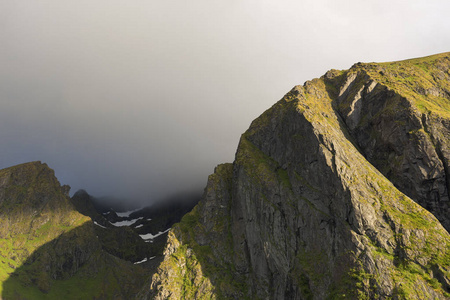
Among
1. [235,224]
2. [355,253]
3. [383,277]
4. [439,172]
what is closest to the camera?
[383,277]

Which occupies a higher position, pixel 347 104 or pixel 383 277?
pixel 347 104

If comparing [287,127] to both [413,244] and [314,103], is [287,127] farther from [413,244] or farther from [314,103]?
[413,244]

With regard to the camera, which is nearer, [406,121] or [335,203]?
[335,203]

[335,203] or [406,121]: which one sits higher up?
[406,121]

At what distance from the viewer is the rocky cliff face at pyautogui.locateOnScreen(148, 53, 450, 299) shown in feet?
240

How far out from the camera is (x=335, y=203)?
88.7m

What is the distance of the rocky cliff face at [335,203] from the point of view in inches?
2876

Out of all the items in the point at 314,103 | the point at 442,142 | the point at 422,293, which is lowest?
the point at 422,293

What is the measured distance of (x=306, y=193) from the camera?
102188 mm

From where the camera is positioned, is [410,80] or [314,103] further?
[314,103]

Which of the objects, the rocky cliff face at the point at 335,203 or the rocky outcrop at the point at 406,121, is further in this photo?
the rocky outcrop at the point at 406,121

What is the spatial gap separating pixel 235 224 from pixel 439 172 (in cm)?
9547

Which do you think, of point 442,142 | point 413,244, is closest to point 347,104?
point 442,142

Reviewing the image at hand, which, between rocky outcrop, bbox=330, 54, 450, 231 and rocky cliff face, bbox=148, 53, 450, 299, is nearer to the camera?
rocky cliff face, bbox=148, 53, 450, 299
